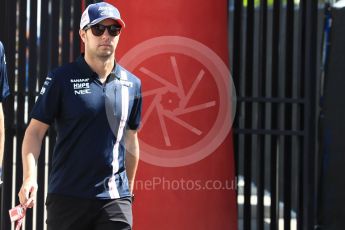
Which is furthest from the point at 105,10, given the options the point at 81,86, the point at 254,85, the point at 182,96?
the point at 254,85

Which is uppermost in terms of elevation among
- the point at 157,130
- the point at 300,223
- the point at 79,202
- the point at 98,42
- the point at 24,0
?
the point at 24,0

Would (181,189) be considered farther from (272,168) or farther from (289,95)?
(289,95)

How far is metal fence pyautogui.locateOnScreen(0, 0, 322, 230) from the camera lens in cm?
621

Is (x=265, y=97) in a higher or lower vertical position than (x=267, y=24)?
lower

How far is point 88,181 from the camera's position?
449 cm

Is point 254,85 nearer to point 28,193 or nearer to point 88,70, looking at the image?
point 88,70

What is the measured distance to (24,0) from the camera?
21.4 feet

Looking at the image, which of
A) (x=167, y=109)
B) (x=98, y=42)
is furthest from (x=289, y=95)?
(x=98, y=42)

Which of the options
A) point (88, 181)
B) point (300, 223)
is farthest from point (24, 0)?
point (300, 223)

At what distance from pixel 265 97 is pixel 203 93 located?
1.75 feet

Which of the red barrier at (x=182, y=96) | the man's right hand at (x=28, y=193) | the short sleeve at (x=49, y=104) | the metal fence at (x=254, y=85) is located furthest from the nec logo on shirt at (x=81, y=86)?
the metal fence at (x=254, y=85)

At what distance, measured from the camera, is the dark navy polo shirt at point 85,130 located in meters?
4.49

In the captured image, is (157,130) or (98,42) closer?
(98,42)

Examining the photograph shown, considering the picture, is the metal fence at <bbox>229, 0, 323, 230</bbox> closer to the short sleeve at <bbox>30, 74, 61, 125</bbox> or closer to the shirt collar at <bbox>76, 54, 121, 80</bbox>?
the shirt collar at <bbox>76, 54, 121, 80</bbox>
